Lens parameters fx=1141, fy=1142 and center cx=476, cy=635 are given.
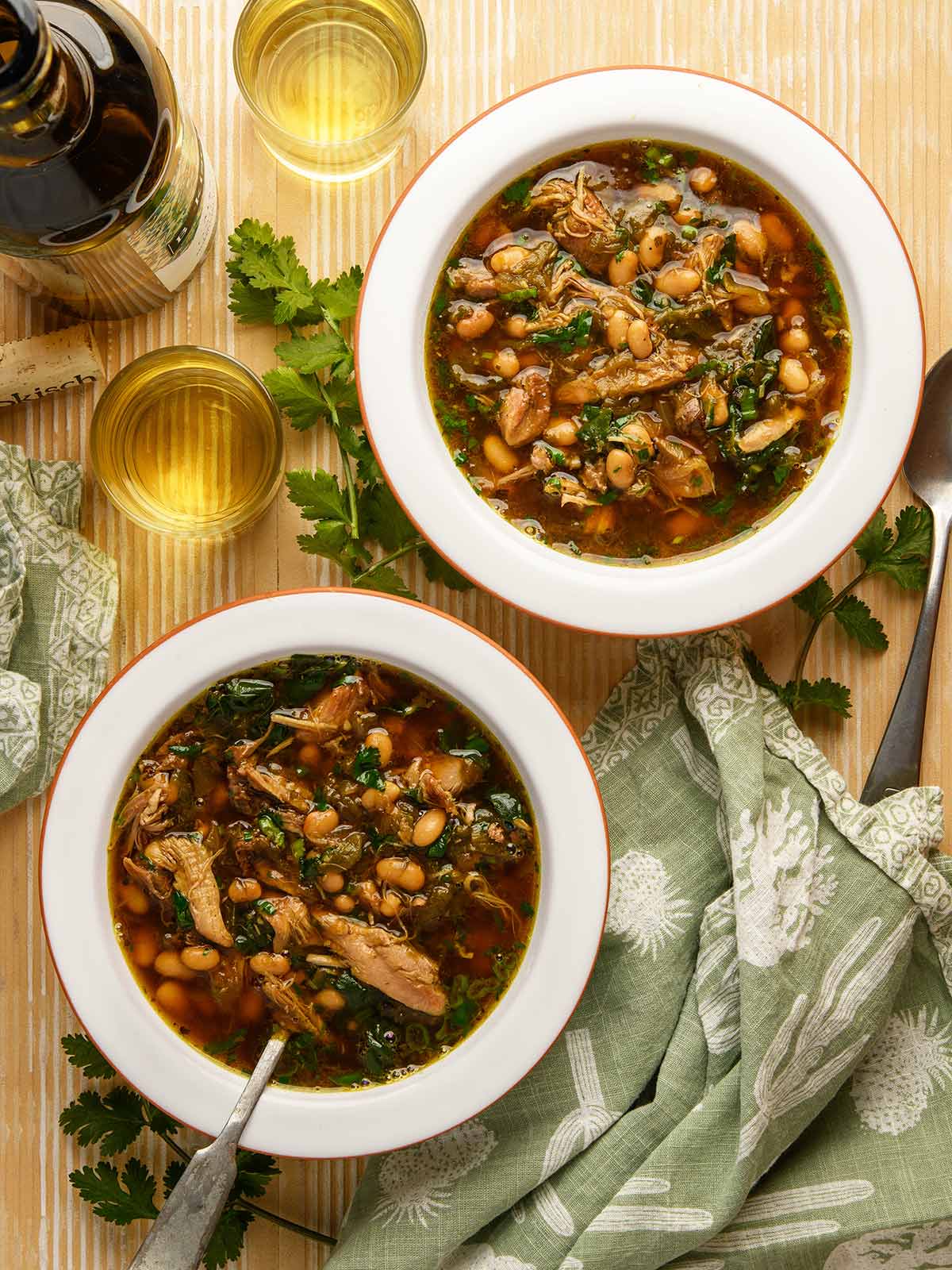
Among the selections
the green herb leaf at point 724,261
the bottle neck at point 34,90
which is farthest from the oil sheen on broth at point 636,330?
the bottle neck at point 34,90

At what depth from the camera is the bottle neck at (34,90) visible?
158cm

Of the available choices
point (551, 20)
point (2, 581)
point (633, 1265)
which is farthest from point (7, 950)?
point (551, 20)

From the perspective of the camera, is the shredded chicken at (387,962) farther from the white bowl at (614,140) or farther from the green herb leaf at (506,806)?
the white bowl at (614,140)

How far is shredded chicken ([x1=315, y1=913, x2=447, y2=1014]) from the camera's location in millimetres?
2102

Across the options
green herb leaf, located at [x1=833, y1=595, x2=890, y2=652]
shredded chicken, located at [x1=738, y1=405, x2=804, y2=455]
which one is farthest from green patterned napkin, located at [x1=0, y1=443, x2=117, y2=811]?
green herb leaf, located at [x1=833, y1=595, x2=890, y2=652]

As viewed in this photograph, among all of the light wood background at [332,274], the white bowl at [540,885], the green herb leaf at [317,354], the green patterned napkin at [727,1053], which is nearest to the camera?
the white bowl at [540,885]

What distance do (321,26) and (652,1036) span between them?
2229 millimetres

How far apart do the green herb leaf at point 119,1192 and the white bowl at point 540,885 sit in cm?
42

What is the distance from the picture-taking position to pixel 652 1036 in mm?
2338

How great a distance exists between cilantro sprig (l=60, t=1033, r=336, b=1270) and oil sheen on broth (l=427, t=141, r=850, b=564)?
4.78ft

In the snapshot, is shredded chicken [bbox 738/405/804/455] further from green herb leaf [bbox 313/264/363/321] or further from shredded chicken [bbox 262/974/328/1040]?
shredded chicken [bbox 262/974/328/1040]

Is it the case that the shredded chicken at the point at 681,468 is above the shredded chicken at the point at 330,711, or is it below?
above

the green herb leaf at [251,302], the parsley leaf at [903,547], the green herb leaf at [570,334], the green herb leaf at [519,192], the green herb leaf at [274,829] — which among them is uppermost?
the green herb leaf at [519,192]

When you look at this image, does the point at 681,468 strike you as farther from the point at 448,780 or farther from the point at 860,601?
the point at 448,780
